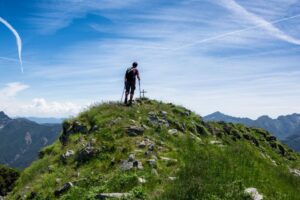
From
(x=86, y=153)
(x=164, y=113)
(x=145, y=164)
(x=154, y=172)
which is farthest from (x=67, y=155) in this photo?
(x=164, y=113)

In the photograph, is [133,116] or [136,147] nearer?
[136,147]

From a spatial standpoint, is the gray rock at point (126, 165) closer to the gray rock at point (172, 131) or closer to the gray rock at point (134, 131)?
the gray rock at point (134, 131)

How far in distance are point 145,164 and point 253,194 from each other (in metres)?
6.95

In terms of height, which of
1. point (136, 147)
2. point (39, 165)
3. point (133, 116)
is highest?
point (133, 116)

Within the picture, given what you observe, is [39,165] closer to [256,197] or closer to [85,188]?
[85,188]

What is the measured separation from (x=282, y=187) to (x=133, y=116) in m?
13.6

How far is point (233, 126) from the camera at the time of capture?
147 feet

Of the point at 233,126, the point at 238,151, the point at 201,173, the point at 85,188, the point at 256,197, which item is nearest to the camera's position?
the point at 256,197

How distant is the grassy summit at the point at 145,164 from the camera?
54.5 ft

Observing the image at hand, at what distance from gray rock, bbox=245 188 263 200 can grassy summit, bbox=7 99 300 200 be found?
0.20 metres

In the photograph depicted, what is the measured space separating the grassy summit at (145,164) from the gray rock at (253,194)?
0.20m

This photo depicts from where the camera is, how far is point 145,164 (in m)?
20.3

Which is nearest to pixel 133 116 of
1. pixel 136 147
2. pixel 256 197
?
pixel 136 147

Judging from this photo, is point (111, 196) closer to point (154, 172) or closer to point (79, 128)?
point (154, 172)
